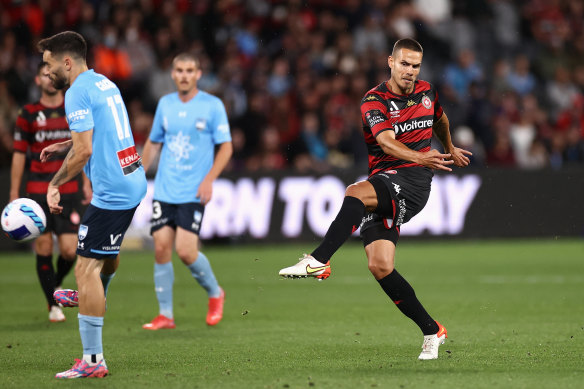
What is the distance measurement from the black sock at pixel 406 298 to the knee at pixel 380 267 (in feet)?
0.14

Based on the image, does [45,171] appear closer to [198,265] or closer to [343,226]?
[198,265]

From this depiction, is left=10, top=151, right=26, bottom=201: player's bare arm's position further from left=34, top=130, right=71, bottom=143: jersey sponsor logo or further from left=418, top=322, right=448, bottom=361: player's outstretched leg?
left=418, top=322, right=448, bottom=361: player's outstretched leg

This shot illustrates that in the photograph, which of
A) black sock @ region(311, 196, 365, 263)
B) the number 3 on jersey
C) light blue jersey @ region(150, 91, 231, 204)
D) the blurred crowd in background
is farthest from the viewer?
the blurred crowd in background

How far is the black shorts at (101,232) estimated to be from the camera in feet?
21.0

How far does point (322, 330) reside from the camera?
8688 millimetres

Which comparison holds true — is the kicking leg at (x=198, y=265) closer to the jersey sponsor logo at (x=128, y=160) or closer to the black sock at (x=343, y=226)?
the jersey sponsor logo at (x=128, y=160)

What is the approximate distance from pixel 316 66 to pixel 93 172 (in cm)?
1388

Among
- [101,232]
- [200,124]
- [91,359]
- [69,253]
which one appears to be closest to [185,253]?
[200,124]

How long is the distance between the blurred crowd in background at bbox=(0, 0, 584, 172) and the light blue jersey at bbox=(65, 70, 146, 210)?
1023cm

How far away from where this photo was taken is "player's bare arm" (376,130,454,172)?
663cm

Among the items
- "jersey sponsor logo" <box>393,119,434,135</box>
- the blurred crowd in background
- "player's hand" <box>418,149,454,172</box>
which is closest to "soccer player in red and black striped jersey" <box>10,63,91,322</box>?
"jersey sponsor logo" <box>393,119,434,135</box>

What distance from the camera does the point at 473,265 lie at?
14203 millimetres

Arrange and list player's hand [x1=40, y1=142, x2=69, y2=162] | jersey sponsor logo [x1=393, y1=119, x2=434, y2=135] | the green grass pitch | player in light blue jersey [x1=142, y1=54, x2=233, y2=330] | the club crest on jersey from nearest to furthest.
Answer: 1. the green grass pitch
2. player's hand [x1=40, y1=142, x2=69, y2=162]
3. jersey sponsor logo [x1=393, y1=119, x2=434, y2=135]
4. the club crest on jersey
5. player in light blue jersey [x1=142, y1=54, x2=233, y2=330]

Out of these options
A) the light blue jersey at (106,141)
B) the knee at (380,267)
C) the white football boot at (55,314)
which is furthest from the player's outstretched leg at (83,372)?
the white football boot at (55,314)
